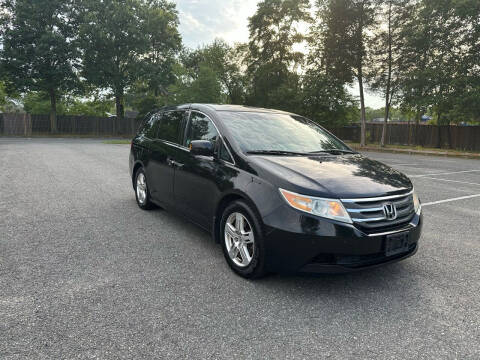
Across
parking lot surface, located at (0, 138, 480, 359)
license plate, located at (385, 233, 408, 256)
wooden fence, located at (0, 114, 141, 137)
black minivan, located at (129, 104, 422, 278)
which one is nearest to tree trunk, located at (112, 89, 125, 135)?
wooden fence, located at (0, 114, 141, 137)

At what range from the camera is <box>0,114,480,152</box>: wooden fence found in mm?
25578

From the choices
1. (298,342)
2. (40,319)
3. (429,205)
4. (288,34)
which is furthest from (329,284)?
(288,34)

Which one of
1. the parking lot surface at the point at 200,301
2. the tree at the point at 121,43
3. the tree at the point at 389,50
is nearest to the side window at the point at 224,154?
the parking lot surface at the point at 200,301

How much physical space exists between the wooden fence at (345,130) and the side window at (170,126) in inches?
1020

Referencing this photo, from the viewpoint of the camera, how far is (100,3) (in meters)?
35.6

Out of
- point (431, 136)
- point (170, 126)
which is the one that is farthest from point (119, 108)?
point (170, 126)

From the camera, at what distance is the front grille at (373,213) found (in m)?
2.91

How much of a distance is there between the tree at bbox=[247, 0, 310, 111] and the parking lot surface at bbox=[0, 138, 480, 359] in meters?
38.0

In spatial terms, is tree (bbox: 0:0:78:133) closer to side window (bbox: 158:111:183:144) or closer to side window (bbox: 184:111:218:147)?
side window (bbox: 158:111:183:144)

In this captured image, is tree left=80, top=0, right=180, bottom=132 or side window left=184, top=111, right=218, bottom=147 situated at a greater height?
tree left=80, top=0, right=180, bottom=132

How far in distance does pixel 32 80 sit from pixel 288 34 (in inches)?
1124

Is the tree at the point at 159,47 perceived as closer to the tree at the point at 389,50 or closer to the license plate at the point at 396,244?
the tree at the point at 389,50

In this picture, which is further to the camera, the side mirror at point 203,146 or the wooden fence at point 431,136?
the wooden fence at point 431,136

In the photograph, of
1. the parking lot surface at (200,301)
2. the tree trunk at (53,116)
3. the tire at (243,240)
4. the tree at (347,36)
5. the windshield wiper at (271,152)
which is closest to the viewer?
the parking lot surface at (200,301)
